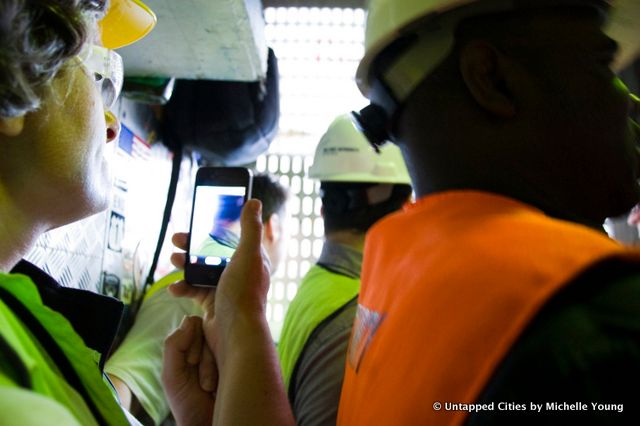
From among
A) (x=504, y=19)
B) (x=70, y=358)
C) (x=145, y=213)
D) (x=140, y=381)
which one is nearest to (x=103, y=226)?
(x=145, y=213)

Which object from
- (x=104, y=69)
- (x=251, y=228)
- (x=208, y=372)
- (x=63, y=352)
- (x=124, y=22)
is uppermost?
(x=124, y=22)

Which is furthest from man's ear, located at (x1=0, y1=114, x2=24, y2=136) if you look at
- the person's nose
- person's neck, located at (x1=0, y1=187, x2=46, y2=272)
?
the person's nose

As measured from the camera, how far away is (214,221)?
1018mm

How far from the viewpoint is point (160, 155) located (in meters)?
Result: 1.81

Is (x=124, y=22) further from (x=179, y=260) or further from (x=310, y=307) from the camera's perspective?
(x=310, y=307)

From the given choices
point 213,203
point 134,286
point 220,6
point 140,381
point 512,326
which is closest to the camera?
point 512,326

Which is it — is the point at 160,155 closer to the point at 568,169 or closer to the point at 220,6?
the point at 220,6

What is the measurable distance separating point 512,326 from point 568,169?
0.28 meters

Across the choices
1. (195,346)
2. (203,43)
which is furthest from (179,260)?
(203,43)

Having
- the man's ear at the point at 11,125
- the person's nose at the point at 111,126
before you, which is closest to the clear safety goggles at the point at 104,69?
the person's nose at the point at 111,126

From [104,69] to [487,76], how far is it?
1.89ft

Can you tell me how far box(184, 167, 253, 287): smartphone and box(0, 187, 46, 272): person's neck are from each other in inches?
13.1

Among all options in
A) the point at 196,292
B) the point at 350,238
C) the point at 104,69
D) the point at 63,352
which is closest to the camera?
the point at 63,352

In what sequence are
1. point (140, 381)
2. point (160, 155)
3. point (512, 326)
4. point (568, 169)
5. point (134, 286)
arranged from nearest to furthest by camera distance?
point (512, 326)
point (568, 169)
point (140, 381)
point (134, 286)
point (160, 155)
